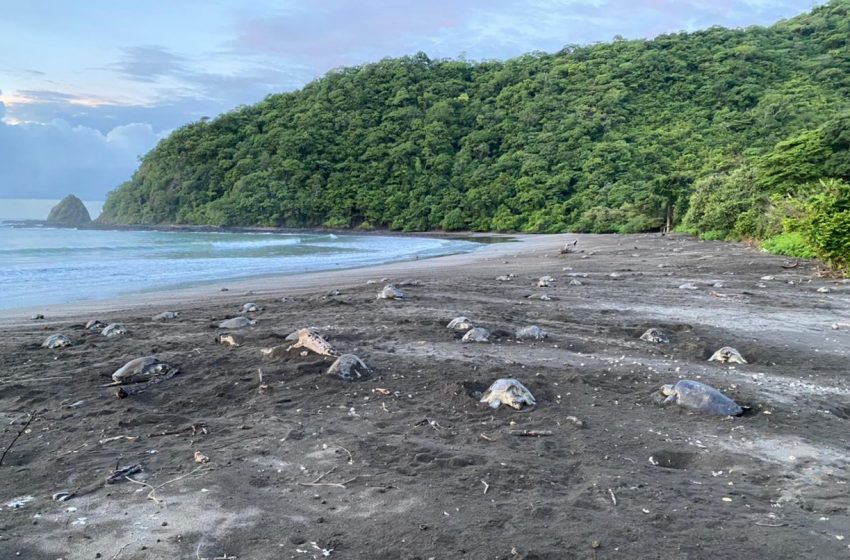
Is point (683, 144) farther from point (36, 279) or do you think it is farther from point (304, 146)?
point (36, 279)

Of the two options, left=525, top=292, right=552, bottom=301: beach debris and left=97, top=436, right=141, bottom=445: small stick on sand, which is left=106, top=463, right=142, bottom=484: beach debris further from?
left=525, top=292, right=552, bottom=301: beach debris

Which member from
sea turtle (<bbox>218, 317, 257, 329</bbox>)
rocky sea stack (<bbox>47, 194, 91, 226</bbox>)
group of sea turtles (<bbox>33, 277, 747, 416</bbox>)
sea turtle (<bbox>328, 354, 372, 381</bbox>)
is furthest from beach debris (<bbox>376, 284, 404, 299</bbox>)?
rocky sea stack (<bbox>47, 194, 91, 226</bbox>)

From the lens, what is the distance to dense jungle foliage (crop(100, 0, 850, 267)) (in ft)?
190

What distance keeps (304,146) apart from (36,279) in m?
68.1

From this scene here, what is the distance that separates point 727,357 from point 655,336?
0.99 metres

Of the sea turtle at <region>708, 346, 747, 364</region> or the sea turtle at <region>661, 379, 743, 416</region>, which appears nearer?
the sea turtle at <region>661, 379, 743, 416</region>

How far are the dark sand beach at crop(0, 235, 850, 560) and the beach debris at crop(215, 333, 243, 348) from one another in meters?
0.15

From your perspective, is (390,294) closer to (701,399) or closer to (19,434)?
(701,399)

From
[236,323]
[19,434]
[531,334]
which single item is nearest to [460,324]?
[531,334]

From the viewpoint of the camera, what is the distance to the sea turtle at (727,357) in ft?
20.6

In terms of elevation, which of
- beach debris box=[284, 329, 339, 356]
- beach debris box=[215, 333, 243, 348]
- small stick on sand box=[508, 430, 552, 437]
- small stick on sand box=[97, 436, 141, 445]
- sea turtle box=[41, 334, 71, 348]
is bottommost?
small stick on sand box=[97, 436, 141, 445]

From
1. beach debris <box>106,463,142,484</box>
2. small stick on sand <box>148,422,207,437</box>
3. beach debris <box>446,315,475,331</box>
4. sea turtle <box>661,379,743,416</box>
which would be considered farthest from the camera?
beach debris <box>446,315,475,331</box>

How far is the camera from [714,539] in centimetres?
284

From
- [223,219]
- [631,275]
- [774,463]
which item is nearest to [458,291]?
[631,275]
